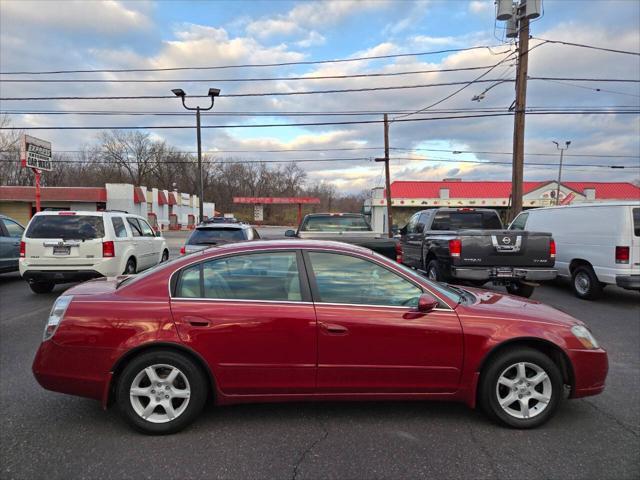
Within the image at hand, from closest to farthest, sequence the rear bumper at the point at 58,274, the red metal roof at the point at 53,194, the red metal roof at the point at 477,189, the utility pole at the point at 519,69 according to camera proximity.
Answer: the rear bumper at the point at 58,274, the utility pole at the point at 519,69, the red metal roof at the point at 53,194, the red metal roof at the point at 477,189

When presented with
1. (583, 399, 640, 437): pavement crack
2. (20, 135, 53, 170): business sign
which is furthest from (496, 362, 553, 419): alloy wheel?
(20, 135, 53, 170): business sign

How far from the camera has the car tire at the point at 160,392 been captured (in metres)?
3.15

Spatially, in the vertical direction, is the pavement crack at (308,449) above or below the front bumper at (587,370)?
below

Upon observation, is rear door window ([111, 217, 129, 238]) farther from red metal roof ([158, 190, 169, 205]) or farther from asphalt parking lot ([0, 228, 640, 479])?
red metal roof ([158, 190, 169, 205])

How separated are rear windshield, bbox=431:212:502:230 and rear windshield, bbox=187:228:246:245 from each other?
4880mm

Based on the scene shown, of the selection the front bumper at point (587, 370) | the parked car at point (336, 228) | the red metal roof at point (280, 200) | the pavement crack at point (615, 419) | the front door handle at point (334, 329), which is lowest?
the pavement crack at point (615, 419)

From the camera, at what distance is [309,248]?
11.5 ft

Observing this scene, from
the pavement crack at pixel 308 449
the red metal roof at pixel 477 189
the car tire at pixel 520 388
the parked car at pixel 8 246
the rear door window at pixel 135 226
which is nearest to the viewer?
the pavement crack at pixel 308 449

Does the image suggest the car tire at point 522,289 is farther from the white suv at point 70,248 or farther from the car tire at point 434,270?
the white suv at point 70,248

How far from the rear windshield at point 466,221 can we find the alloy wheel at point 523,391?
7412 mm

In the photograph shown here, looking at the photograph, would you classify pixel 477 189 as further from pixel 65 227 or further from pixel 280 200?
pixel 65 227

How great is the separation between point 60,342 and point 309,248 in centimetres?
203

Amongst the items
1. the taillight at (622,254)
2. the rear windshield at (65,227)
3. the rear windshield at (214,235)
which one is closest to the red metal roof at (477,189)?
the taillight at (622,254)

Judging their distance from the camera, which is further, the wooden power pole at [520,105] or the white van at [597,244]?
the wooden power pole at [520,105]
